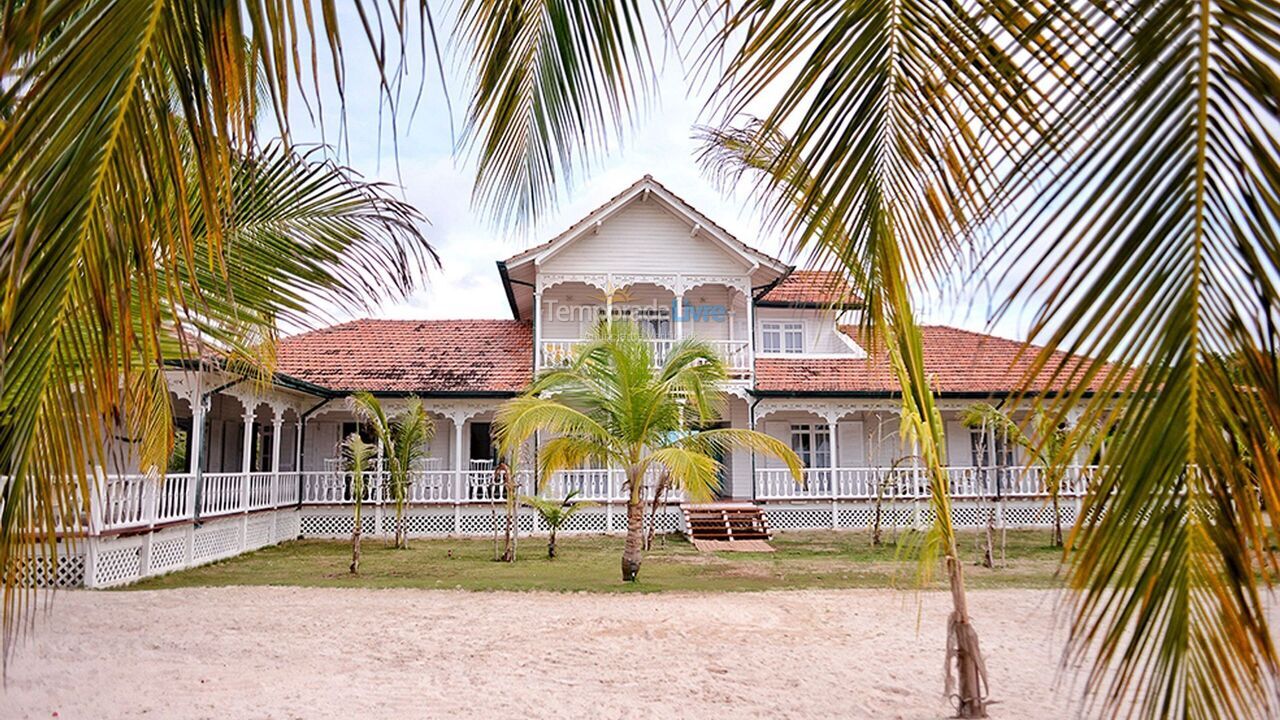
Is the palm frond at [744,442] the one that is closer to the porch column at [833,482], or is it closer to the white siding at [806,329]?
the porch column at [833,482]

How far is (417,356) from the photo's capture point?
2123 cm

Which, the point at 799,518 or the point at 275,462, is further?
the point at 799,518

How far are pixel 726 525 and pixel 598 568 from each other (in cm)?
472

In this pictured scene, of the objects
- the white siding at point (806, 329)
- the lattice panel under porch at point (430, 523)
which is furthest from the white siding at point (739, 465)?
the lattice panel under porch at point (430, 523)

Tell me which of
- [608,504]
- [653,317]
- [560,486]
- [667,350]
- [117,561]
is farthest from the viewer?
[653,317]

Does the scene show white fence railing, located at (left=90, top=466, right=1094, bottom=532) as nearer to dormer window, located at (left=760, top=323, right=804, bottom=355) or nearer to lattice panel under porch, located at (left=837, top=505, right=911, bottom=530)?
lattice panel under porch, located at (left=837, top=505, right=911, bottom=530)

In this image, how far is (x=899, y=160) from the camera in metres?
2.26

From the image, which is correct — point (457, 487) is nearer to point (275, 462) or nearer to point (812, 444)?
point (275, 462)

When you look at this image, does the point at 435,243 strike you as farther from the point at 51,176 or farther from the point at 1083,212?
the point at 1083,212

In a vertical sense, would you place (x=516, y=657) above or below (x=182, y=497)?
below

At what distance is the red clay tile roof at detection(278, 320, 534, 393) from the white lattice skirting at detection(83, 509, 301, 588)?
12.2ft

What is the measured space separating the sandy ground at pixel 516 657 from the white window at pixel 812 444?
11410 mm

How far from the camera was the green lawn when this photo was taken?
1148 cm

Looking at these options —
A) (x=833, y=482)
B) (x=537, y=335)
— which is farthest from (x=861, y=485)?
(x=537, y=335)
